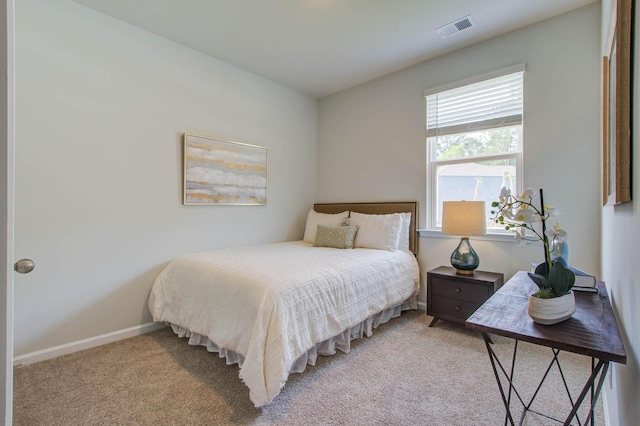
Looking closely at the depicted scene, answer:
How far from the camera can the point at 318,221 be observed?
3.91 meters

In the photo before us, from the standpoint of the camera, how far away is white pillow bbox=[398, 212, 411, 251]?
3.36 metres

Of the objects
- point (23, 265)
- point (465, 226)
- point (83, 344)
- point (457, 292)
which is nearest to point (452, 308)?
point (457, 292)

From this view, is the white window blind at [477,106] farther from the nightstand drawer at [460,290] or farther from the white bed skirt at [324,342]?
the white bed skirt at [324,342]

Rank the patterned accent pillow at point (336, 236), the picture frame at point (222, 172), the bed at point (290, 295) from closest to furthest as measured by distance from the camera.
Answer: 1. the bed at point (290, 295)
2. the picture frame at point (222, 172)
3. the patterned accent pillow at point (336, 236)

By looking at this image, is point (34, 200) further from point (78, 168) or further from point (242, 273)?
point (242, 273)

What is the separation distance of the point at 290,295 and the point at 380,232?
64.4 inches

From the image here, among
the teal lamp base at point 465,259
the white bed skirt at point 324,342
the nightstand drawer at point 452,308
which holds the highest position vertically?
the teal lamp base at point 465,259

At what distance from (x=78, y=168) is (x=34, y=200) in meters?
0.37

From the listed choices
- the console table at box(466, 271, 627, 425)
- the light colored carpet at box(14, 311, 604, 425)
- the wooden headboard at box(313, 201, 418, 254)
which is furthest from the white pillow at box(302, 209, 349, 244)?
the console table at box(466, 271, 627, 425)

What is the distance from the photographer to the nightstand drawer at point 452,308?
270 centimetres

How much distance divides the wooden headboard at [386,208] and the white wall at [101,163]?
4.30 feet

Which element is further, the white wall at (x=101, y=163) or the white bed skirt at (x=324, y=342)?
the white wall at (x=101, y=163)

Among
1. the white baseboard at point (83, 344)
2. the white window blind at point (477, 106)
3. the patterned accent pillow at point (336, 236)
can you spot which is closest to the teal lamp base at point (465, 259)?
the patterned accent pillow at point (336, 236)

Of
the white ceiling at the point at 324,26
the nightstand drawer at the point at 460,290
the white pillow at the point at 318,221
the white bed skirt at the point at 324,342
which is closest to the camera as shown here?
the white bed skirt at the point at 324,342
